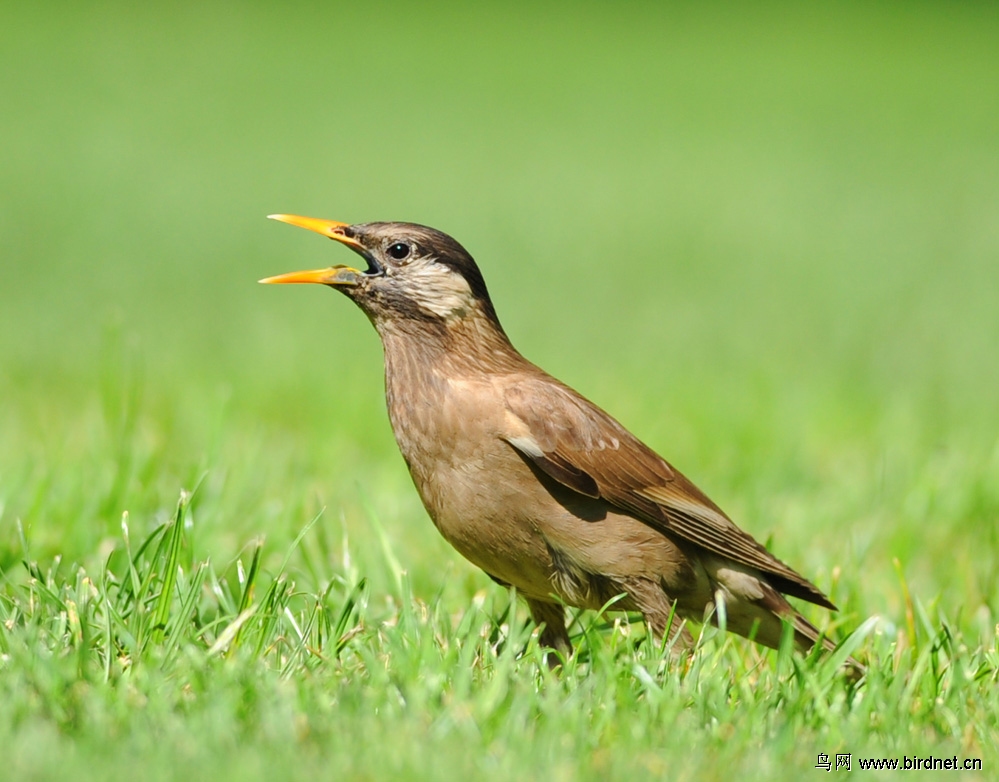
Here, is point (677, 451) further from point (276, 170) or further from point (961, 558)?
point (276, 170)

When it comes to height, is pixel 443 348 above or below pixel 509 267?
above

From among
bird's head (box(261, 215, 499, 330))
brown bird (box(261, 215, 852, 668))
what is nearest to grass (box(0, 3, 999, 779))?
brown bird (box(261, 215, 852, 668))

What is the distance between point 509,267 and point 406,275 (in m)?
8.27

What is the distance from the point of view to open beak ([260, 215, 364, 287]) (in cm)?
457

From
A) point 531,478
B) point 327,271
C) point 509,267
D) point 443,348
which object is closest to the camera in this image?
point 531,478

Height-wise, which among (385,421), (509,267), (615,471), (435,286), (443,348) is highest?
(435,286)

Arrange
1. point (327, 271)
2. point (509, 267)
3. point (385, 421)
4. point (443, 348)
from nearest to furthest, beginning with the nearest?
point (327, 271)
point (443, 348)
point (385, 421)
point (509, 267)

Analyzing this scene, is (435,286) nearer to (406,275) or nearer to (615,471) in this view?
(406,275)

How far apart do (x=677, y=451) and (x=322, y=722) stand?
432cm

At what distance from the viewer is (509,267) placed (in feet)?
42.8

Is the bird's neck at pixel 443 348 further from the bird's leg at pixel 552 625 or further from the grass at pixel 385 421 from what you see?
the bird's leg at pixel 552 625

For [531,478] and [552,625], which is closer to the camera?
[531,478]

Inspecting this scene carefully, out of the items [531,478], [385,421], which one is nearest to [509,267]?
[385,421]

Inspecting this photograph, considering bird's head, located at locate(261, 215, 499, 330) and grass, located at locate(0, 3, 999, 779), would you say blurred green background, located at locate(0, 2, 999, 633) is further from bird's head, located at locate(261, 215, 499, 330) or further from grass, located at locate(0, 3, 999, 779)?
bird's head, located at locate(261, 215, 499, 330)
